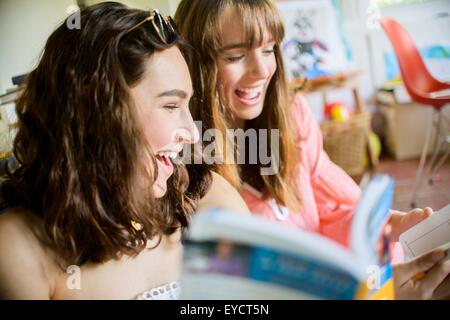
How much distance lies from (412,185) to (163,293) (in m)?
0.39

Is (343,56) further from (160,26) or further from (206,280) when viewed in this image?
(206,280)

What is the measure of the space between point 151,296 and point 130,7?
358 mm

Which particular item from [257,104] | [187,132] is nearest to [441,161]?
[257,104]

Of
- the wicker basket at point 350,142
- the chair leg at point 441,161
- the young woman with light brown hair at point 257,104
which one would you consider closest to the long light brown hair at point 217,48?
the young woman with light brown hair at point 257,104

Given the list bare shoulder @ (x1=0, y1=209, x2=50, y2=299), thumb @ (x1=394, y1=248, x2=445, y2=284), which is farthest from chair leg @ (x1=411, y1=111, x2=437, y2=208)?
bare shoulder @ (x1=0, y1=209, x2=50, y2=299)

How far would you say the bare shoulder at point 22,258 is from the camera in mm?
531

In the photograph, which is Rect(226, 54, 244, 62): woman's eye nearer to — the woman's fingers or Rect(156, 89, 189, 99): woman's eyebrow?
Rect(156, 89, 189, 99): woman's eyebrow

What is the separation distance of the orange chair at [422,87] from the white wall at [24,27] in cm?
46

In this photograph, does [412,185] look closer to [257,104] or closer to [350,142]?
[350,142]

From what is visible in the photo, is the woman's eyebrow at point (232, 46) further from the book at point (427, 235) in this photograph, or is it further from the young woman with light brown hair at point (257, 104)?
the book at point (427, 235)

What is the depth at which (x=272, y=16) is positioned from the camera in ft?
2.23

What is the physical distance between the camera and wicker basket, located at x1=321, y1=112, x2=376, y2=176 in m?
0.70

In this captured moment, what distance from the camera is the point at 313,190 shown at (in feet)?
2.53
